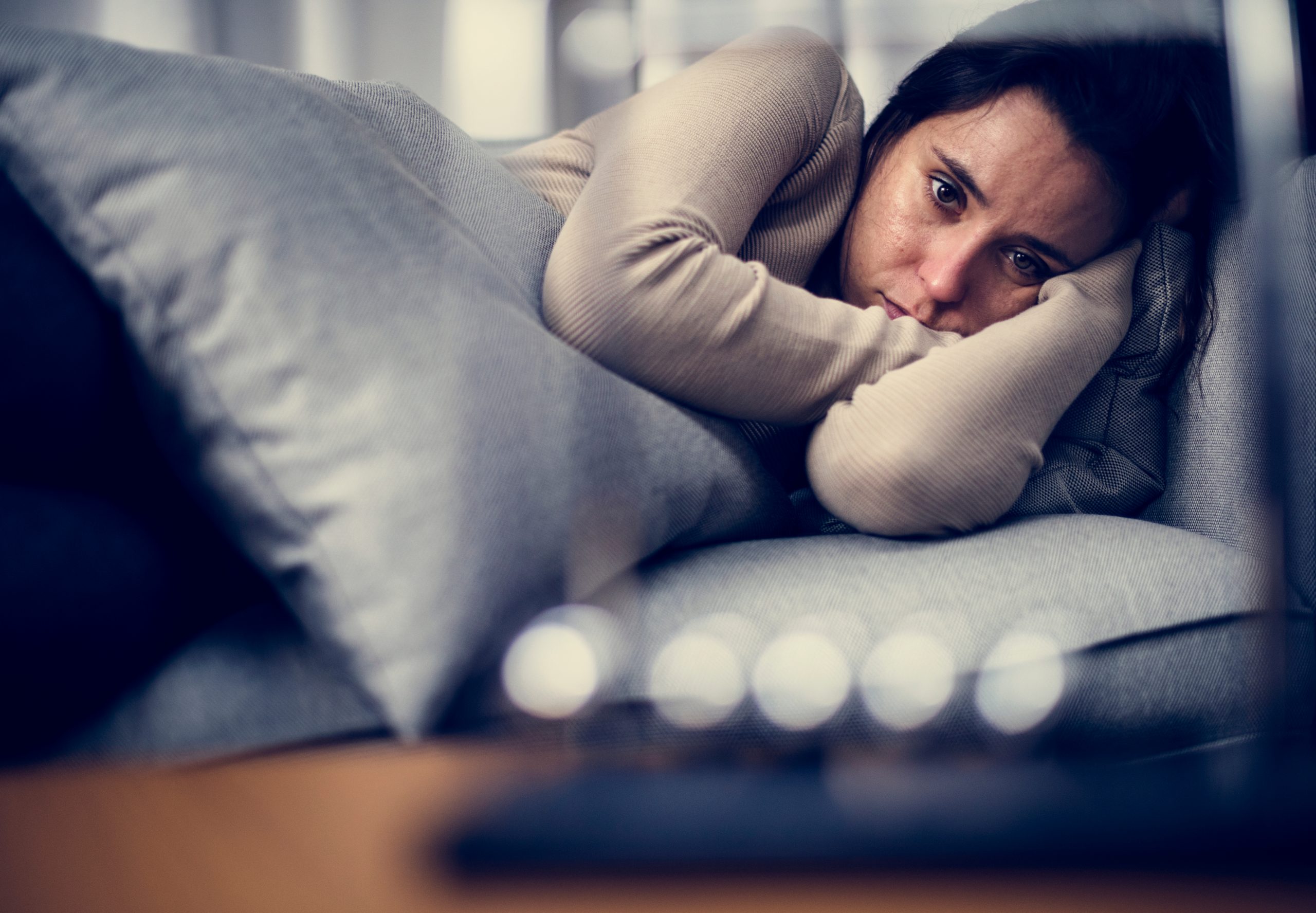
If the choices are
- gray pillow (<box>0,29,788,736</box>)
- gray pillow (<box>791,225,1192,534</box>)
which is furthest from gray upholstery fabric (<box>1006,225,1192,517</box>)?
gray pillow (<box>0,29,788,736</box>)

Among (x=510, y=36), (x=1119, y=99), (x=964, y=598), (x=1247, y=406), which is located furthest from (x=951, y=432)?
(x=510, y=36)

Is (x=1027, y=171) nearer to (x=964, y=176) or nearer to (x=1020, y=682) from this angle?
(x=964, y=176)

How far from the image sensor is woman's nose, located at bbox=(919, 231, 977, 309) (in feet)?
2.19

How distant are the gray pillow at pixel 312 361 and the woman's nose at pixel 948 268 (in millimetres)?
404

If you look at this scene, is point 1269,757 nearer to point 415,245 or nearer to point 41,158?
point 415,245

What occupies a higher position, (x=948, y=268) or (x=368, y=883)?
(x=948, y=268)

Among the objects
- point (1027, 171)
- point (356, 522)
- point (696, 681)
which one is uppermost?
point (1027, 171)

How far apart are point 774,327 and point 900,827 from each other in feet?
1.07

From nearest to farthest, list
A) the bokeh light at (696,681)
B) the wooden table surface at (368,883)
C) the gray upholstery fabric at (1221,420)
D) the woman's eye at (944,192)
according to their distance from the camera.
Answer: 1. the wooden table surface at (368,883)
2. the bokeh light at (696,681)
3. the gray upholstery fabric at (1221,420)
4. the woman's eye at (944,192)

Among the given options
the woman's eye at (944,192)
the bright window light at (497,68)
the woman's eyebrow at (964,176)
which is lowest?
the woman's eye at (944,192)

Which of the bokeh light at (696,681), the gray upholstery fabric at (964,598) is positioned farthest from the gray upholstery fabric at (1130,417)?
the bokeh light at (696,681)

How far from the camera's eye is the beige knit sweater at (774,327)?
51cm

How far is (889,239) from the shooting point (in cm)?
70

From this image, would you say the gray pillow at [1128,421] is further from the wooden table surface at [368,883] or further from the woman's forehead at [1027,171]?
the wooden table surface at [368,883]
